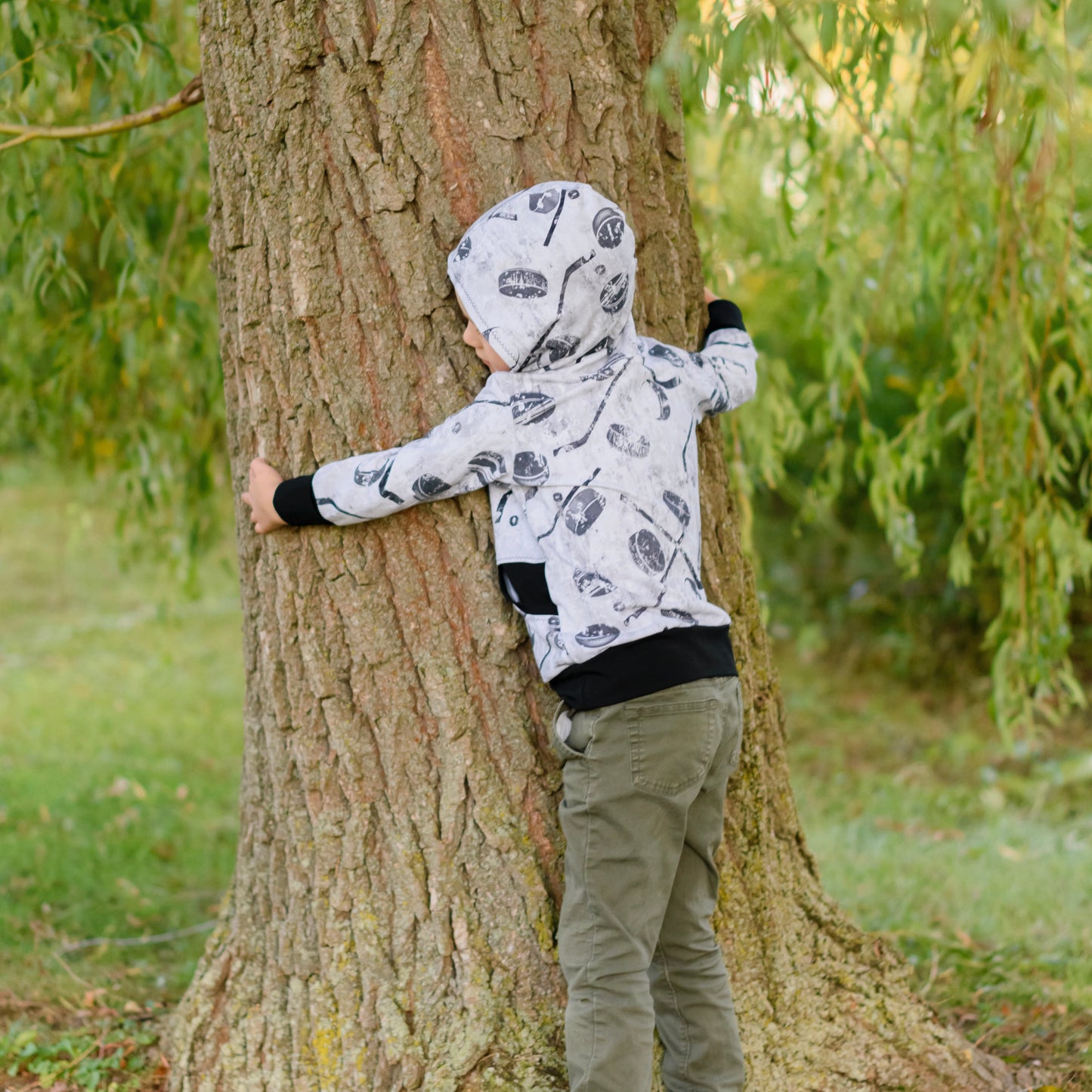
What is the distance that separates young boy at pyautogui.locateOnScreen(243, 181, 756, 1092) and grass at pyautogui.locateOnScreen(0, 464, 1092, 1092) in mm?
1107

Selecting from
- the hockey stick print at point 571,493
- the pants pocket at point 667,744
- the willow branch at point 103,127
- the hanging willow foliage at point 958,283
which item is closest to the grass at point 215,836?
the hanging willow foliage at point 958,283

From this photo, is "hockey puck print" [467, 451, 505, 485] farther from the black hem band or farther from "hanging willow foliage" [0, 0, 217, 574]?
"hanging willow foliage" [0, 0, 217, 574]

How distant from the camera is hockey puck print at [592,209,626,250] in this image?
1948mm

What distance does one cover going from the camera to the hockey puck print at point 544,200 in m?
1.94

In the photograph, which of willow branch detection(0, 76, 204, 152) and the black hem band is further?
willow branch detection(0, 76, 204, 152)

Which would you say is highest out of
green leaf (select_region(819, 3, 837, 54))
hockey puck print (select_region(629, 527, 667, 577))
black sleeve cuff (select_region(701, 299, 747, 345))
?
green leaf (select_region(819, 3, 837, 54))

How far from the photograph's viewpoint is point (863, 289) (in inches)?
145

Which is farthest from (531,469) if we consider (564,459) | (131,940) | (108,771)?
(108,771)

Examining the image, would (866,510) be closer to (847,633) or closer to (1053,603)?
(847,633)

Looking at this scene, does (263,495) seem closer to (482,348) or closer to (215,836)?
(482,348)

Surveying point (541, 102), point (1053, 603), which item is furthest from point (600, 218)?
point (1053, 603)

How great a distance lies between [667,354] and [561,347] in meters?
0.26

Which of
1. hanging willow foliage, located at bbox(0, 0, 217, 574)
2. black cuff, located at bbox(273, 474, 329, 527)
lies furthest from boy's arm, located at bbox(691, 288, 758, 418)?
hanging willow foliage, located at bbox(0, 0, 217, 574)

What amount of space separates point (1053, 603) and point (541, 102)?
6.81 feet
